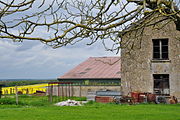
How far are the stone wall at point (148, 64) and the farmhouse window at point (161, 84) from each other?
0.25 meters

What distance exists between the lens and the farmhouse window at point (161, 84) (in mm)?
24062

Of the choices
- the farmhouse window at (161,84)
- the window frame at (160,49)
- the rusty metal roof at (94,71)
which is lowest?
the farmhouse window at (161,84)

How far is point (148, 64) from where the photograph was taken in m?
24.6

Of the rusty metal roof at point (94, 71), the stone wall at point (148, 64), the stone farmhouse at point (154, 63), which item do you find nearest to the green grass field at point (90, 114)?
the stone farmhouse at point (154, 63)

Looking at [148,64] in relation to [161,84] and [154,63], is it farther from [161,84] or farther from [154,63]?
[161,84]

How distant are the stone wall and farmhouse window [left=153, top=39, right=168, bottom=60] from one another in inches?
9.9

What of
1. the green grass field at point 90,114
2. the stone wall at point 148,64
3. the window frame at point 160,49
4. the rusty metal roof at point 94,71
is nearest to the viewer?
the green grass field at point 90,114

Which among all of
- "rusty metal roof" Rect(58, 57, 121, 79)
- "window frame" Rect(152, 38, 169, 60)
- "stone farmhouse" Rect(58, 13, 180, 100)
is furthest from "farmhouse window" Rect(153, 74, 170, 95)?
"rusty metal roof" Rect(58, 57, 121, 79)

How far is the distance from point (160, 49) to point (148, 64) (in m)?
1.32

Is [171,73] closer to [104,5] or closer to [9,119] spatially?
[9,119]

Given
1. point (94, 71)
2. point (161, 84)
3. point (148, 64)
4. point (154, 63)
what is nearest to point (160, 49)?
point (154, 63)

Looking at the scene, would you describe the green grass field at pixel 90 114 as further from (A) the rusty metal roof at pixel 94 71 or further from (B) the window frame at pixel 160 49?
(A) the rusty metal roof at pixel 94 71

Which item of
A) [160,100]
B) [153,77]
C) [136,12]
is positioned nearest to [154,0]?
[136,12]

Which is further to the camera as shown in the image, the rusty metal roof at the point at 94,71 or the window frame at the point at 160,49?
the rusty metal roof at the point at 94,71
